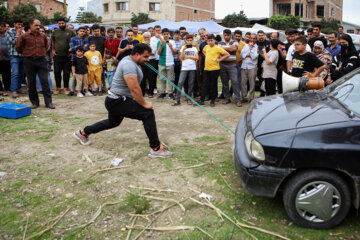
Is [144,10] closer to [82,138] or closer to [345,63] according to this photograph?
[345,63]

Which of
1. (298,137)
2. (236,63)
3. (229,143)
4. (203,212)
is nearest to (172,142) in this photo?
(229,143)

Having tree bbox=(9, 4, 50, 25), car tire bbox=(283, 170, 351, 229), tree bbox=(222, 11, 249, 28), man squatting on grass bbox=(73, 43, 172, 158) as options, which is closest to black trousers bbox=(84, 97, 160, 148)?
man squatting on grass bbox=(73, 43, 172, 158)

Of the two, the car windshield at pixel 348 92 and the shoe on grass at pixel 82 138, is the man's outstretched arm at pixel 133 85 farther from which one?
the car windshield at pixel 348 92

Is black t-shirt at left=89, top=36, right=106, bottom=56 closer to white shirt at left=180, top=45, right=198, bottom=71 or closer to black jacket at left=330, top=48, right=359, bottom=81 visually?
white shirt at left=180, top=45, right=198, bottom=71

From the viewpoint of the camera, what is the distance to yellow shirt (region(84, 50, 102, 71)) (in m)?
10.1

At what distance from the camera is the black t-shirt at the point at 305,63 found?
6117mm

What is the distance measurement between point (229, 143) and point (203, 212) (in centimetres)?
232

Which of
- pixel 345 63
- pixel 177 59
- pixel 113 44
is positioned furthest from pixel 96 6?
pixel 345 63

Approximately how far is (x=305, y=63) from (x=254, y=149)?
363cm

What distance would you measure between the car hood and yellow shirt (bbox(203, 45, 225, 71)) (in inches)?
178

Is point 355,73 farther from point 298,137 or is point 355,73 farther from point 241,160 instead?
point 241,160

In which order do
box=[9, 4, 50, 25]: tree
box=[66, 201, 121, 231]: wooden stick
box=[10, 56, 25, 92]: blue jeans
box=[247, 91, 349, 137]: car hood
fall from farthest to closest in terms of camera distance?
box=[9, 4, 50, 25]: tree, box=[10, 56, 25, 92]: blue jeans, box=[66, 201, 121, 231]: wooden stick, box=[247, 91, 349, 137]: car hood

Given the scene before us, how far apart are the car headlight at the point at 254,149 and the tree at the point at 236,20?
139 feet

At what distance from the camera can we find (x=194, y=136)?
615 centimetres
